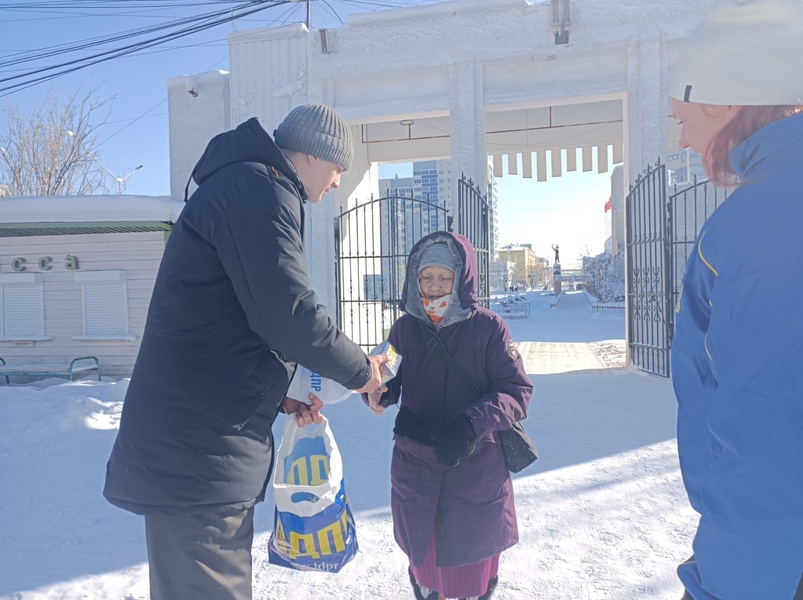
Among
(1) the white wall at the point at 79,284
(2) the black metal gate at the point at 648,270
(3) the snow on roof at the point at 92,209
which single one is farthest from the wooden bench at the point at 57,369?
(2) the black metal gate at the point at 648,270

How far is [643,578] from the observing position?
103 inches

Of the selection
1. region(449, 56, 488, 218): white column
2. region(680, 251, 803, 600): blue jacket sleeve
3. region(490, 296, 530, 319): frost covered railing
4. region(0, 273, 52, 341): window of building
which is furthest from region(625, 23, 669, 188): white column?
region(490, 296, 530, 319): frost covered railing

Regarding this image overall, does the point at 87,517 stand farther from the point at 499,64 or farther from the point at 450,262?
the point at 499,64

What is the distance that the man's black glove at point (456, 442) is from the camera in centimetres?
190

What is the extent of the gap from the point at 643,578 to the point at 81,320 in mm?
8831

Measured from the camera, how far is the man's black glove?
1898 mm

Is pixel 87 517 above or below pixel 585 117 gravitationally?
below

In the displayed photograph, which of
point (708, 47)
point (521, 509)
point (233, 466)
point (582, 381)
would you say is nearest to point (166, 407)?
point (233, 466)

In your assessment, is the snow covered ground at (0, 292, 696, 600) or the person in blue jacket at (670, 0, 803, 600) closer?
the person in blue jacket at (670, 0, 803, 600)

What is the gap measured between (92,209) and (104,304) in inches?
67.2

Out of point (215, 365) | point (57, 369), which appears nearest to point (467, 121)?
point (57, 369)

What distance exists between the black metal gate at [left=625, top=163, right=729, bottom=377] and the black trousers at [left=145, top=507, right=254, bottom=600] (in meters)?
6.88

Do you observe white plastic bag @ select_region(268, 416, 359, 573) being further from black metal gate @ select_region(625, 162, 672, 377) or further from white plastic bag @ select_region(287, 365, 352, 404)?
black metal gate @ select_region(625, 162, 672, 377)

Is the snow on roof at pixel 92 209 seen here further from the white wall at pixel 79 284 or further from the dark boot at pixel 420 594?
the dark boot at pixel 420 594
